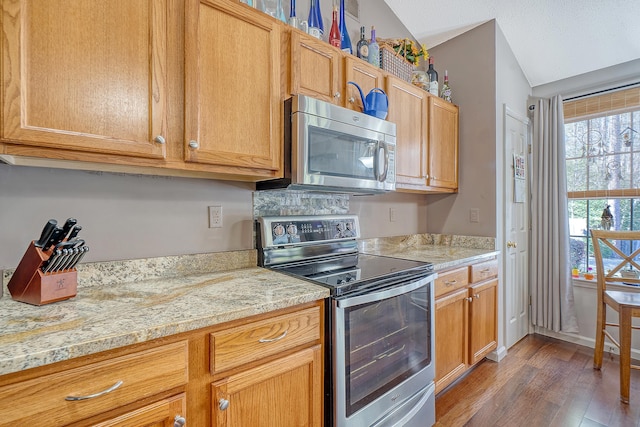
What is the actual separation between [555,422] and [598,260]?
4.06ft

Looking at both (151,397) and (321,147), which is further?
(321,147)

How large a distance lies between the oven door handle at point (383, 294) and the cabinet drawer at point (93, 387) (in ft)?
2.07

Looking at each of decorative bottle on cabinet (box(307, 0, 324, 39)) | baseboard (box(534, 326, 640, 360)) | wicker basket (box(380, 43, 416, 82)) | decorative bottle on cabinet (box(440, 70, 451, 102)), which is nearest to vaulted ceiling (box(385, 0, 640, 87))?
decorative bottle on cabinet (box(440, 70, 451, 102))

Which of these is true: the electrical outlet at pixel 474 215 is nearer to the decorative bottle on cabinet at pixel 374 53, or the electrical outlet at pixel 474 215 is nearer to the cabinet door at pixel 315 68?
the decorative bottle on cabinet at pixel 374 53

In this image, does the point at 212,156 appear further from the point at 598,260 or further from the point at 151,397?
the point at 598,260

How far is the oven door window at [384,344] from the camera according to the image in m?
1.34

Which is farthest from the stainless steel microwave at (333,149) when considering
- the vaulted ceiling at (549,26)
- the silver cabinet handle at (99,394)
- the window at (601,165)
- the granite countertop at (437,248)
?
the window at (601,165)

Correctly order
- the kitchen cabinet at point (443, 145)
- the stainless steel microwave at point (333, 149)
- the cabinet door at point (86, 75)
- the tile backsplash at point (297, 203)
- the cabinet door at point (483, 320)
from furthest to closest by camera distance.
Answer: the kitchen cabinet at point (443, 145)
the cabinet door at point (483, 320)
the tile backsplash at point (297, 203)
the stainless steel microwave at point (333, 149)
the cabinet door at point (86, 75)

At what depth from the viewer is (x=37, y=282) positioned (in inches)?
39.3

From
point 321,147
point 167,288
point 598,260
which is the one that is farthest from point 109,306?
point 598,260

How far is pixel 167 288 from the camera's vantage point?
4.08 feet

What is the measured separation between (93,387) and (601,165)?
3.72 m

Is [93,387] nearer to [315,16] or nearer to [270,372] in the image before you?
[270,372]

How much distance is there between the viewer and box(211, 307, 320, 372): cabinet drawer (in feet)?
3.26
